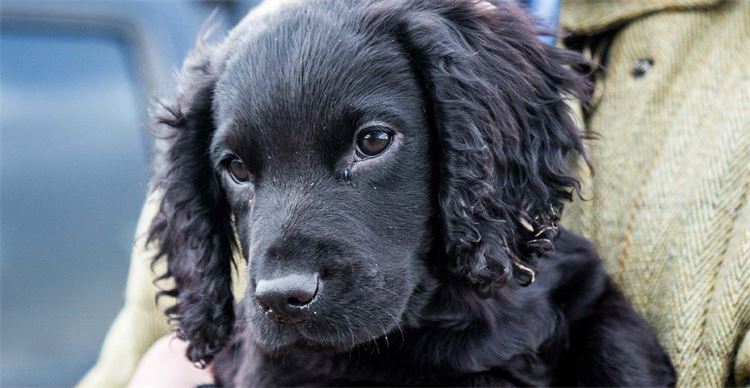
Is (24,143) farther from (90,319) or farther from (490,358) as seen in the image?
(490,358)

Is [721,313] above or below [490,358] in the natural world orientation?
above

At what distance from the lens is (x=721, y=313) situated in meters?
2.32

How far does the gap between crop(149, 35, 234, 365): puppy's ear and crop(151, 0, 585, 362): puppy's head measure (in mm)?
169

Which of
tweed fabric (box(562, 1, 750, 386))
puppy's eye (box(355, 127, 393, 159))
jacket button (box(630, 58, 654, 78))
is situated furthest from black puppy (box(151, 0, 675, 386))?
jacket button (box(630, 58, 654, 78))

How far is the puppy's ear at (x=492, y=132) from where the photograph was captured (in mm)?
2297

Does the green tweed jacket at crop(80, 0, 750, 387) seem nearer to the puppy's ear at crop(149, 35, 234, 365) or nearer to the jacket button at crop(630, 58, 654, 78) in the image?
the jacket button at crop(630, 58, 654, 78)

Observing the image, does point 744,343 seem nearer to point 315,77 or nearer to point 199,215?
point 315,77

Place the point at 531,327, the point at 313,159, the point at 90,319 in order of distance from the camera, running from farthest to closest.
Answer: the point at 90,319 < the point at 531,327 < the point at 313,159

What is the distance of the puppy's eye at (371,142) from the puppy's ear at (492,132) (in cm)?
15

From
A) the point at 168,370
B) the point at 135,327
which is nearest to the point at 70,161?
the point at 135,327

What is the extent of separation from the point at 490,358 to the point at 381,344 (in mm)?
277

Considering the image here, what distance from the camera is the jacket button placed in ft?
9.21

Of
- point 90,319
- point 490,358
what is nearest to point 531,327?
point 490,358

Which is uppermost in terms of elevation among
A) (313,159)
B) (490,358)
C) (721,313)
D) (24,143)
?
(313,159)
